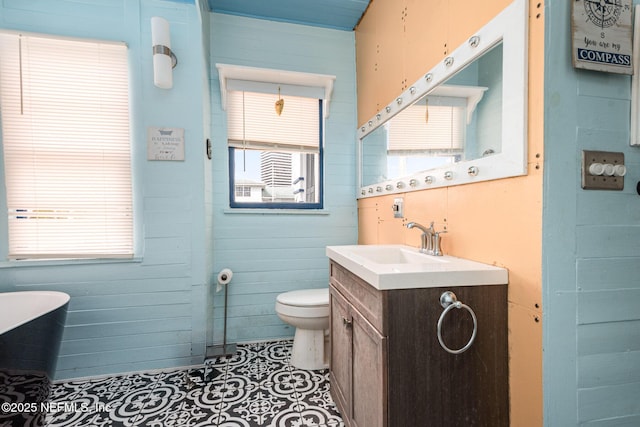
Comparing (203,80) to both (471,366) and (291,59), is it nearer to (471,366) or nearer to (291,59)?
(291,59)

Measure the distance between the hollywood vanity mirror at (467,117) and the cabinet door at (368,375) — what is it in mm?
752

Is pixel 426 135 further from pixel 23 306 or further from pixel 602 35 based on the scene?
pixel 23 306

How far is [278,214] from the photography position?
244 cm

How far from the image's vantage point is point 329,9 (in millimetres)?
2305

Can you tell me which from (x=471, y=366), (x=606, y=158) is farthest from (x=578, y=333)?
(x=606, y=158)

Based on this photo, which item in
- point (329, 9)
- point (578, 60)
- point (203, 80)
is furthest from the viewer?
point (329, 9)

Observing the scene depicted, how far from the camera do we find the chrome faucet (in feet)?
4.40

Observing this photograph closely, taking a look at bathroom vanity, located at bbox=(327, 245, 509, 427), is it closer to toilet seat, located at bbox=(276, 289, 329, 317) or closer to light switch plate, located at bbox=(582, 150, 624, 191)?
light switch plate, located at bbox=(582, 150, 624, 191)

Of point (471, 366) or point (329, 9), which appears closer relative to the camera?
point (471, 366)

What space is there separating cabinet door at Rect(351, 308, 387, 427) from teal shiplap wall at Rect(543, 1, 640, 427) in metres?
0.51

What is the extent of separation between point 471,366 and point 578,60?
1064mm

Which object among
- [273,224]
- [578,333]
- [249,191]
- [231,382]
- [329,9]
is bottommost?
[231,382]

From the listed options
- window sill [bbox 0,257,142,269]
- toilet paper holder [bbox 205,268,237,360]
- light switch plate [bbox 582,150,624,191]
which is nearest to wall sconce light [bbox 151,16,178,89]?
window sill [bbox 0,257,142,269]

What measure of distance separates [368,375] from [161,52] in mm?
2204
